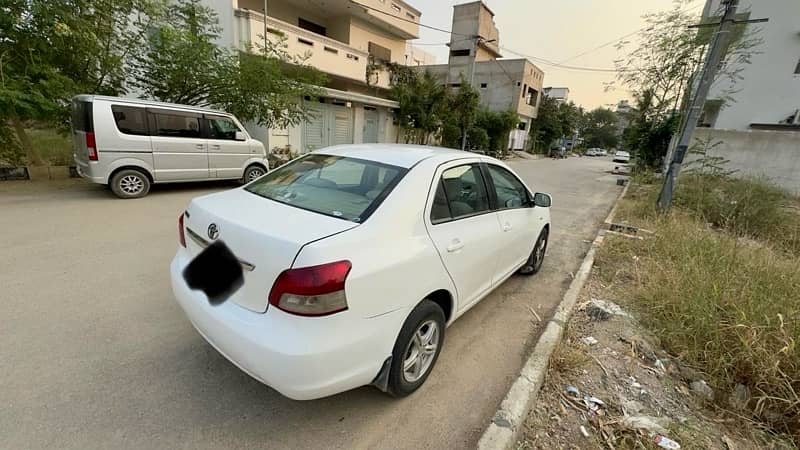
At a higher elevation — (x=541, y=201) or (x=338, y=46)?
(x=338, y=46)

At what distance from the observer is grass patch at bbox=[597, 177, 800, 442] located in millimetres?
2221

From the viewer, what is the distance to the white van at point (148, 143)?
5.70 metres

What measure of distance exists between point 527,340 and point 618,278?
2.08 metres

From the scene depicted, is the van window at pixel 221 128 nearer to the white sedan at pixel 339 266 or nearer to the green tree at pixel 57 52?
the green tree at pixel 57 52

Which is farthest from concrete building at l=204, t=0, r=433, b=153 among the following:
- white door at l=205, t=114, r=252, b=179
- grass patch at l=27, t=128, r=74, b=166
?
grass patch at l=27, t=128, r=74, b=166

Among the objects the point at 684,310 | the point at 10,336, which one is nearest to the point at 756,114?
the point at 684,310

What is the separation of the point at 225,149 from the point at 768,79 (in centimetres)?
2353

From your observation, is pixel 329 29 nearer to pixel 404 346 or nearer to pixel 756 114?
pixel 404 346

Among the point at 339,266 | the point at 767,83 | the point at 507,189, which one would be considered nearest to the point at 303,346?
the point at 339,266

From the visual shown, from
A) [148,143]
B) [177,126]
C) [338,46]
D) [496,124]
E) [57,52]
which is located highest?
[338,46]

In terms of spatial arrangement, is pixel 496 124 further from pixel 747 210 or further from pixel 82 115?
pixel 82 115

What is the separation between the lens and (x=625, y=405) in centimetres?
221

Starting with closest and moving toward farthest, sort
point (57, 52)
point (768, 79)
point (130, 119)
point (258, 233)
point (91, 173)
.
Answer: point (258, 233)
point (91, 173)
point (130, 119)
point (57, 52)
point (768, 79)

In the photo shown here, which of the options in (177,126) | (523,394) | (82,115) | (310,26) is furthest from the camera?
(310,26)
